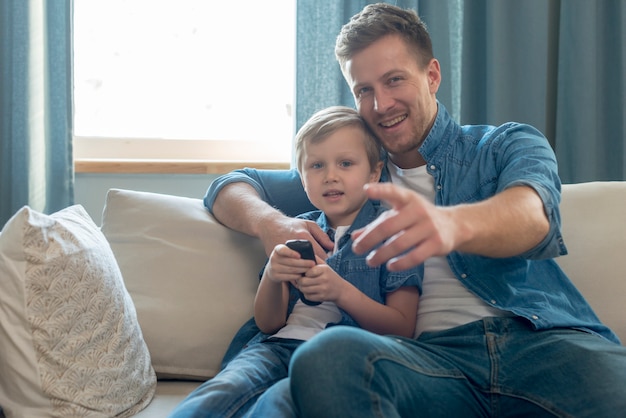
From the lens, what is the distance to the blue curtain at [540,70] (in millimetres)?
2766

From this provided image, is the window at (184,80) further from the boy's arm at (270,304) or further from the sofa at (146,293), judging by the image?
the boy's arm at (270,304)

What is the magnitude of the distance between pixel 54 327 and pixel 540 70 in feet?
6.85

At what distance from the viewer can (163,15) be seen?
290 centimetres

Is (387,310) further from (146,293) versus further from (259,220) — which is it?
(146,293)

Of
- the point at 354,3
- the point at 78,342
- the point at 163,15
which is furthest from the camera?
the point at 163,15

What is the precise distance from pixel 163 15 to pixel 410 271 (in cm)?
181

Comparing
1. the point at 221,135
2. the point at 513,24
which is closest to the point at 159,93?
the point at 221,135

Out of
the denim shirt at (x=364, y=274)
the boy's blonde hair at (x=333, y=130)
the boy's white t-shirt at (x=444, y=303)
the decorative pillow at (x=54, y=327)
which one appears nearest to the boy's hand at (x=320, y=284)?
the denim shirt at (x=364, y=274)

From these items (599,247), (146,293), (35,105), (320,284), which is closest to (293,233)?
(320,284)

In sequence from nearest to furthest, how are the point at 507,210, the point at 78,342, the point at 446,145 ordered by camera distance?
the point at 507,210
the point at 78,342
the point at 446,145

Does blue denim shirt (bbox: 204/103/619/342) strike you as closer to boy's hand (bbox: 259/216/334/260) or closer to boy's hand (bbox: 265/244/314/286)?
boy's hand (bbox: 259/216/334/260)

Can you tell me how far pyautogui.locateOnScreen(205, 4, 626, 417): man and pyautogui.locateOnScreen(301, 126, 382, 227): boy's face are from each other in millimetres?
88

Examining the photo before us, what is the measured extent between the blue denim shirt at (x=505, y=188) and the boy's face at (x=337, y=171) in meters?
0.15

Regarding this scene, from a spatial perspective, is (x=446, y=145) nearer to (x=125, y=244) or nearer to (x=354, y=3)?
(x=125, y=244)
